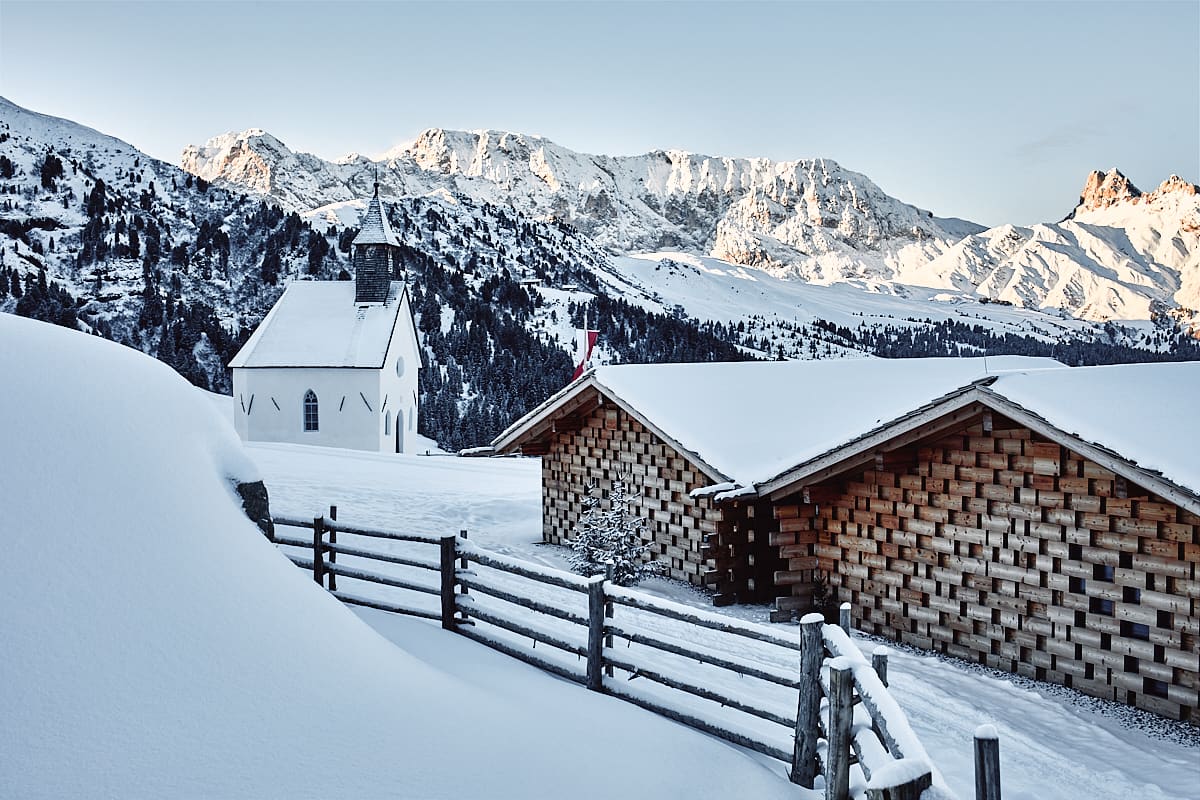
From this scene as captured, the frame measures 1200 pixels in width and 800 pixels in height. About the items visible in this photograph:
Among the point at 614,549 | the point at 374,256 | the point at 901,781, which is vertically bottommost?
the point at 614,549

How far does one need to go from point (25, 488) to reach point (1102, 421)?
956 cm

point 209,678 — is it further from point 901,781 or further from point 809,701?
point 809,701

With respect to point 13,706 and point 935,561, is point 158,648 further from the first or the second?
point 935,561

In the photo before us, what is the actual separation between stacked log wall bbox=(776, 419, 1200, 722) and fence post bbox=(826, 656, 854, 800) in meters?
5.53

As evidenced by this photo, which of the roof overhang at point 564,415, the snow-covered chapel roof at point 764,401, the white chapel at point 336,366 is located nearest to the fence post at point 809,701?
the snow-covered chapel roof at point 764,401

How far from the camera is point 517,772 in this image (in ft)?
16.5

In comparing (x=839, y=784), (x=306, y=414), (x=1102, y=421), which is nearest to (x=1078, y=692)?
(x=1102, y=421)

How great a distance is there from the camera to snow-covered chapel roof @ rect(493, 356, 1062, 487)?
12984mm

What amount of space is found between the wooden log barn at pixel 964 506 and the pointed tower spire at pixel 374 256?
29119 mm

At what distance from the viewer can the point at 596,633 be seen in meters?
7.31

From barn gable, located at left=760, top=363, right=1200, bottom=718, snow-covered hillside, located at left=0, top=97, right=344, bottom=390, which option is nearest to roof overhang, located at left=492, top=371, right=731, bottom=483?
barn gable, located at left=760, top=363, right=1200, bottom=718

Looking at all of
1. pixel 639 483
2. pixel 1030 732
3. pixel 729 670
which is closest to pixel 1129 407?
pixel 1030 732

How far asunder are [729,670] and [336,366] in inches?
1372

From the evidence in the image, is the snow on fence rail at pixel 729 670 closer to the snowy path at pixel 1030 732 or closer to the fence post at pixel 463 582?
the fence post at pixel 463 582
